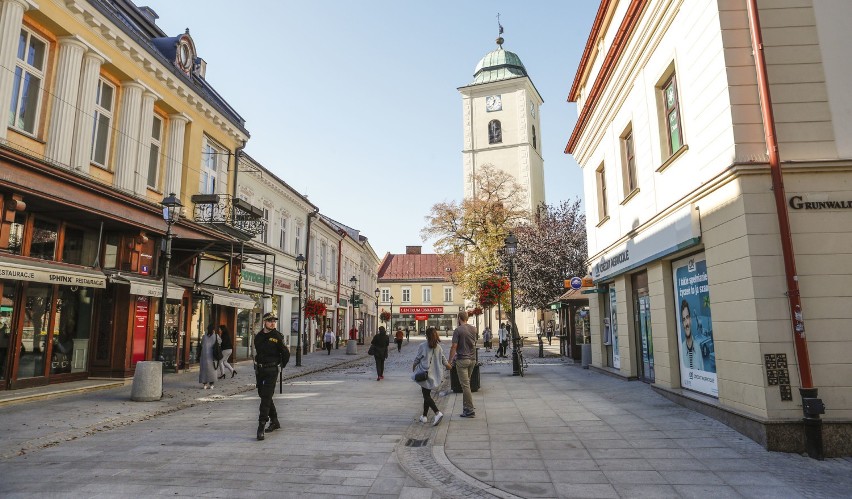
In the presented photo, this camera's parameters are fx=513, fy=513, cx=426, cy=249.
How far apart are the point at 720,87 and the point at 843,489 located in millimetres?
5288

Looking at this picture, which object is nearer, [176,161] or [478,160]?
[176,161]

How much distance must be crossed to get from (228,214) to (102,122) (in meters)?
5.45

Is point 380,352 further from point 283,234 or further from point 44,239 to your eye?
point 283,234

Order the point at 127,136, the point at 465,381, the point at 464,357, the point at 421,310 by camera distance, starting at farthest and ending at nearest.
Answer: the point at 421,310 < the point at 127,136 < the point at 464,357 < the point at 465,381

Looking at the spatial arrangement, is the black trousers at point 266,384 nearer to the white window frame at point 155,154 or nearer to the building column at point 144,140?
the building column at point 144,140

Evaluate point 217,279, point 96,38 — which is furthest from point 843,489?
point 217,279

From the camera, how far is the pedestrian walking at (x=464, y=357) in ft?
29.1

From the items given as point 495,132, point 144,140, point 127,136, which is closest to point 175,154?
point 144,140

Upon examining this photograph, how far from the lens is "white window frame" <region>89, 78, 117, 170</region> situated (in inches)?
519

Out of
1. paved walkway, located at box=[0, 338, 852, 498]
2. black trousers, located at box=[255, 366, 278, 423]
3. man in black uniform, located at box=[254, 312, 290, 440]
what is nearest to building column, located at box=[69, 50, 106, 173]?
paved walkway, located at box=[0, 338, 852, 498]

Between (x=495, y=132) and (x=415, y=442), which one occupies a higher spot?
(x=495, y=132)

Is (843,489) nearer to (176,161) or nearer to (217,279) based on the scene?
Result: (176,161)

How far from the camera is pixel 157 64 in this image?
1495 cm

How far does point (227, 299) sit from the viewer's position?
17359mm
